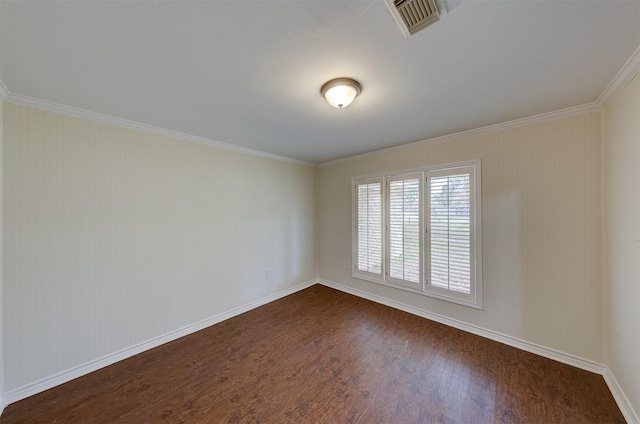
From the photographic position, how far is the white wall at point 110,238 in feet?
6.27

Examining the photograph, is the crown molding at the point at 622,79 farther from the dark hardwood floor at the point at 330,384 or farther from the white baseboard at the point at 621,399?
the dark hardwood floor at the point at 330,384

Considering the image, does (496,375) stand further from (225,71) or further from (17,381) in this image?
(17,381)

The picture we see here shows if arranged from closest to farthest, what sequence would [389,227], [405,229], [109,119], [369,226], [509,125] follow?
[109,119]
[509,125]
[405,229]
[389,227]
[369,226]

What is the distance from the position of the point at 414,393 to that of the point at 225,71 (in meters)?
2.90

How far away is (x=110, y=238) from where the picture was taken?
7.63 ft

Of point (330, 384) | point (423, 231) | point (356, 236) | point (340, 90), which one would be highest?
point (340, 90)

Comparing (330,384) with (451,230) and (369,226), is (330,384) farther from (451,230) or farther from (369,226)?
(369,226)

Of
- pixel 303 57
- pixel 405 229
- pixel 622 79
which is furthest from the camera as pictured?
pixel 405 229

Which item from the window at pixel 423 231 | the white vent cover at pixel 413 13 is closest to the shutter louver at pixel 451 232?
the window at pixel 423 231

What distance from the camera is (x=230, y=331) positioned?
2.88 meters

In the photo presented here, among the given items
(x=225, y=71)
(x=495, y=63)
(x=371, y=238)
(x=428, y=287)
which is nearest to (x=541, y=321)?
(x=428, y=287)

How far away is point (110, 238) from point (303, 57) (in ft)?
8.36

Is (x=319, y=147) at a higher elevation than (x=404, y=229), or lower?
higher

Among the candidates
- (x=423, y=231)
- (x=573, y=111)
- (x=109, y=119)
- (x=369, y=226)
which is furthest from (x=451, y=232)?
(x=109, y=119)
